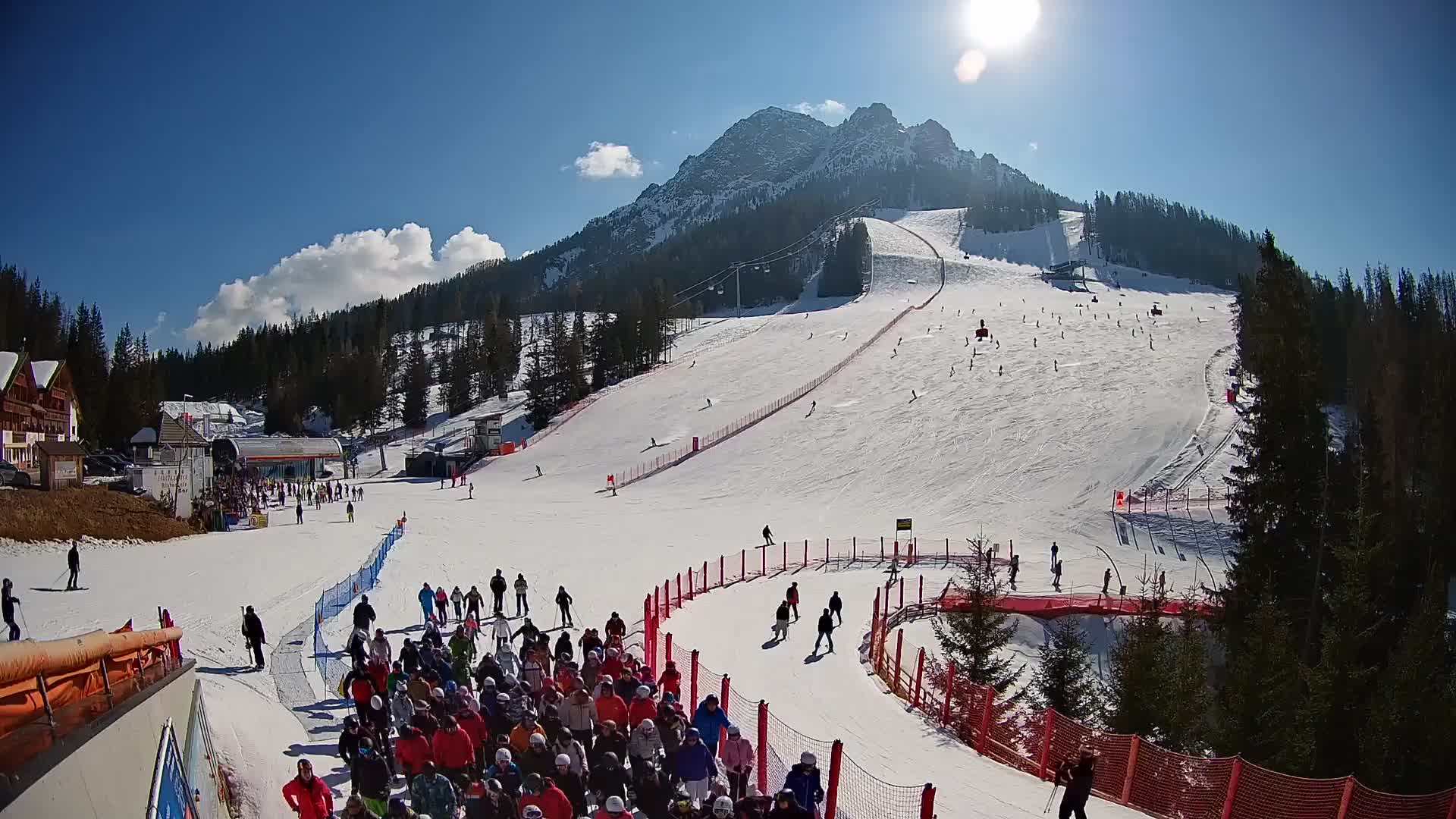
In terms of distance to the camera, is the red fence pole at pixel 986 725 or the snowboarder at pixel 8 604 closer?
the red fence pole at pixel 986 725

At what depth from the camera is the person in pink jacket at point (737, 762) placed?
8.22 m

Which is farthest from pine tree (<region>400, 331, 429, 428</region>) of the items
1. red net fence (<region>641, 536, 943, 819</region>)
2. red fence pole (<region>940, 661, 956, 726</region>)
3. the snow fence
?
red fence pole (<region>940, 661, 956, 726</region>)

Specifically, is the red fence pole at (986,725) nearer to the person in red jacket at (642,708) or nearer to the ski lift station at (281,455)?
the person in red jacket at (642,708)

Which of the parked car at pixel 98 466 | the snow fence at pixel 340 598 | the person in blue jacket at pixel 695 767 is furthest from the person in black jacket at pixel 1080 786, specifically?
the parked car at pixel 98 466

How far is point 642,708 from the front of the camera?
943 centimetres

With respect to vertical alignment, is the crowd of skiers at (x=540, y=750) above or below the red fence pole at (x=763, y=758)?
above

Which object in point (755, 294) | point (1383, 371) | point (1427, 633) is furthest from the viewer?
point (755, 294)

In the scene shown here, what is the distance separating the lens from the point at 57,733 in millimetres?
4590

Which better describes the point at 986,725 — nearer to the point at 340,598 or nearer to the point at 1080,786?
the point at 1080,786

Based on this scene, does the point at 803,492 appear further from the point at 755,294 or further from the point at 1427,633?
the point at 755,294

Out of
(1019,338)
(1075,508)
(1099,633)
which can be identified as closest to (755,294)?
(1019,338)

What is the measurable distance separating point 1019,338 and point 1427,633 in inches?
2302

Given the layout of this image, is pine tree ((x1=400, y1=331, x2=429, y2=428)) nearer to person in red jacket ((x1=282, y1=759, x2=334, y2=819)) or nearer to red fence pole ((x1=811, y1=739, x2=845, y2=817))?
person in red jacket ((x1=282, y1=759, x2=334, y2=819))

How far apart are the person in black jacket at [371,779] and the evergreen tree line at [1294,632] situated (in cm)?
963
